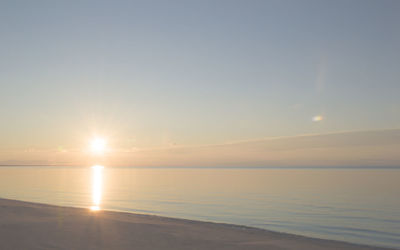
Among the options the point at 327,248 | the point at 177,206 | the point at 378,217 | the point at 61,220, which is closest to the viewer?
the point at 327,248

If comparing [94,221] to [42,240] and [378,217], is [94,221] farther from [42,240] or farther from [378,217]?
[378,217]

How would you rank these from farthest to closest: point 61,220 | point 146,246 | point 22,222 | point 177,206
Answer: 1. point 177,206
2. point 61,220
3. point 22,222
4. point 146,246

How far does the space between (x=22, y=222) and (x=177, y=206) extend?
68.0ft

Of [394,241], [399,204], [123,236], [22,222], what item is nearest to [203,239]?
[123,236]

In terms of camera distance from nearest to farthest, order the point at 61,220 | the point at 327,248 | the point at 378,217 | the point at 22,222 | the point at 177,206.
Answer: the point at 327,248, the point at 22,222, the point at 61,220, the point at 378,217, the point at 177,206

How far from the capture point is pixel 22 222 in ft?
57.7

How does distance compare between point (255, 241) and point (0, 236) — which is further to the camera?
point (255, 241)

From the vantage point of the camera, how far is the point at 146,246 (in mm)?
13422

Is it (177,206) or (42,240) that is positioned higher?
(177,206)

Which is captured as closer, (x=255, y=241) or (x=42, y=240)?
(x=42, y=240)

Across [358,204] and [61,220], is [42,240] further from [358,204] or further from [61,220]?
[358,204]

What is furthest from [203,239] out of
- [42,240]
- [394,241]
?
[394,241]

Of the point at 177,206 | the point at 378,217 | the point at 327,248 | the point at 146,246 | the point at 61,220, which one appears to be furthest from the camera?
the point at 177,206

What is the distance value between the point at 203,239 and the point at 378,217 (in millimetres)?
21154
